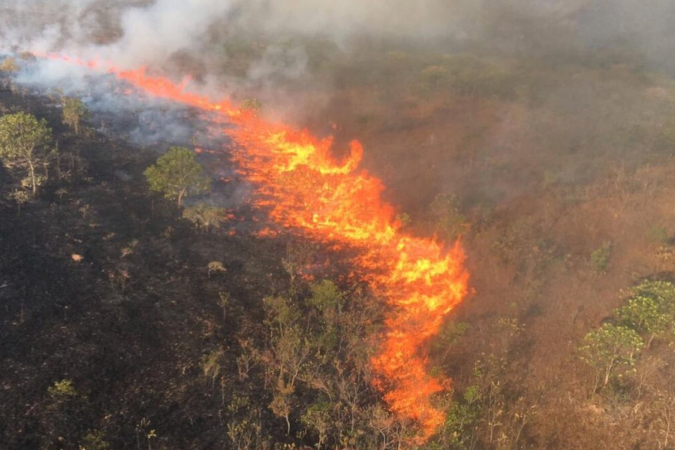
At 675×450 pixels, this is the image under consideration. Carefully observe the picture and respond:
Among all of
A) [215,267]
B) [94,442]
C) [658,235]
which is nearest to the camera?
[94,442]

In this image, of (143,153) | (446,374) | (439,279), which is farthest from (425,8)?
(446,374)

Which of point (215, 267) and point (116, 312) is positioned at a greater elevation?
point (215, 267)

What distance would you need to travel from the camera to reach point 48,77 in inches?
1858

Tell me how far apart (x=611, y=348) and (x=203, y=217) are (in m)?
23.6

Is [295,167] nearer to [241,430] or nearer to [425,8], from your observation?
[241,430]

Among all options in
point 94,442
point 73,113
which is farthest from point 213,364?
point 73,113

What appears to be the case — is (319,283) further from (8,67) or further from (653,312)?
(8,67)

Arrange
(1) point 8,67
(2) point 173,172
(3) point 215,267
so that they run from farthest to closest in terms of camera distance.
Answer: (1) point 8,67 → (2) point 173,172 → (3) point 215,267

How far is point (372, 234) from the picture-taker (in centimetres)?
3119

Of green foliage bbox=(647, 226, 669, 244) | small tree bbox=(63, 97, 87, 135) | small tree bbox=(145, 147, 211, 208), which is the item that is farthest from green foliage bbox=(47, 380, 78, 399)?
green foliage bbox=(647, 226, 669, 244)

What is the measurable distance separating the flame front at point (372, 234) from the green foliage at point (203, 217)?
4.28m

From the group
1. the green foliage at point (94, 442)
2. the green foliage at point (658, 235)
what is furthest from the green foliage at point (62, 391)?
the green foliage at point (658, 235)

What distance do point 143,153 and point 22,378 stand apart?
22692 mm

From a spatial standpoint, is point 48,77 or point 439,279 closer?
point 439,279
